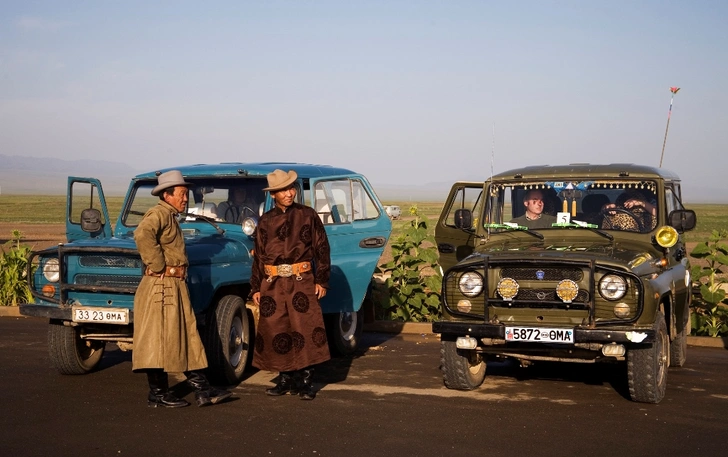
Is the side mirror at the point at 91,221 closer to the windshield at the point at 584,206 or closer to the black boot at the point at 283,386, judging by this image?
the black boot at the point at 283,386

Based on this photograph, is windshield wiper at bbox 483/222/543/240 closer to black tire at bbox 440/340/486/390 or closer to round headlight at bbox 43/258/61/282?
black tire at bbox 440/340/486/390

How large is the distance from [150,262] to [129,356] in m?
3.48

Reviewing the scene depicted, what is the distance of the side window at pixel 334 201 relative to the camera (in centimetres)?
1092

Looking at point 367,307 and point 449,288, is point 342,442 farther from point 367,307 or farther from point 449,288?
point 367,307

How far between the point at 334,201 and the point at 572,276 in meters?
3.44

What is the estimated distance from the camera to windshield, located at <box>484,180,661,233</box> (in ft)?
32.0

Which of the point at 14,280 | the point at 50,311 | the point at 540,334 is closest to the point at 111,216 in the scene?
the point at 14,280

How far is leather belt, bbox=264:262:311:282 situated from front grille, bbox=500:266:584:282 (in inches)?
68.3

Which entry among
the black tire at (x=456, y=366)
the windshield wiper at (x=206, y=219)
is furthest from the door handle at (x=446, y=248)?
the windshield wiper at (x=206, y=219)

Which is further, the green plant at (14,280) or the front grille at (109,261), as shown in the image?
the green plant at (14,280)

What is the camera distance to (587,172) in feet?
33.0

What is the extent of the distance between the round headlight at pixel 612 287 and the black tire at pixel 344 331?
3.56m

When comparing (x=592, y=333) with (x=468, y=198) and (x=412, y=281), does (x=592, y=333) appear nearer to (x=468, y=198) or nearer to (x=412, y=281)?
(x=468, y=198)

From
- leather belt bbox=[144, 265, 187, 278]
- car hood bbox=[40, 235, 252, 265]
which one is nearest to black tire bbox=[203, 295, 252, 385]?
car hood bbox=[40, 235, 252, 265]
